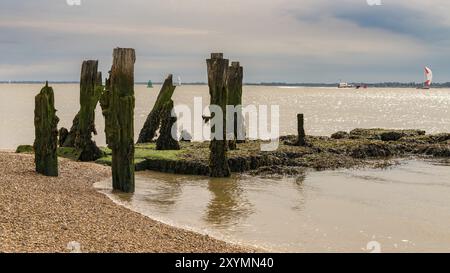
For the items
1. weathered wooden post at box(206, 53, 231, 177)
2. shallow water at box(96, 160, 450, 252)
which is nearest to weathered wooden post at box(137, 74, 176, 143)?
shallow water at box(96, 160, 450, 252)

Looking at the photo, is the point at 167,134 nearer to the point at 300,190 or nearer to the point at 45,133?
the point at 300,190

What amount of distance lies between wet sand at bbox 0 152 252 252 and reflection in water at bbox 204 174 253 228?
6.65ft

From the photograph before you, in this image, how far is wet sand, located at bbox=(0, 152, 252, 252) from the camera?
966cm

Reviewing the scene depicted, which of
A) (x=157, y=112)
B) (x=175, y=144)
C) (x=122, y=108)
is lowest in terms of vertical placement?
(x=175, y=144)

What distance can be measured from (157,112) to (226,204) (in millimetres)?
12939

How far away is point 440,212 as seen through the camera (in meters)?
16.5

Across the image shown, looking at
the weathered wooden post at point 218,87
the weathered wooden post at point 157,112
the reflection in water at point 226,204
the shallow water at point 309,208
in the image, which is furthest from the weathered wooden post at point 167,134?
the reflection in water at point 226,204

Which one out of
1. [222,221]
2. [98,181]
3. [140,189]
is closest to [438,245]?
[222,221]

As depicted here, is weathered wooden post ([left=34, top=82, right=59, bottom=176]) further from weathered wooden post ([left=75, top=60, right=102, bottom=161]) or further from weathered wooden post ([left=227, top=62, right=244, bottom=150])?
weathered wooden post ([left=227, top=62, right=244, bottom=150])

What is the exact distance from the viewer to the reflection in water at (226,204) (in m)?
14.7

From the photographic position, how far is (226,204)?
16.7 m

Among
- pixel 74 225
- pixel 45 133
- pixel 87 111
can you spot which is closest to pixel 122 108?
pixel 45 133

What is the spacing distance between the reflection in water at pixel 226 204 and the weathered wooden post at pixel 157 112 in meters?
7.93
